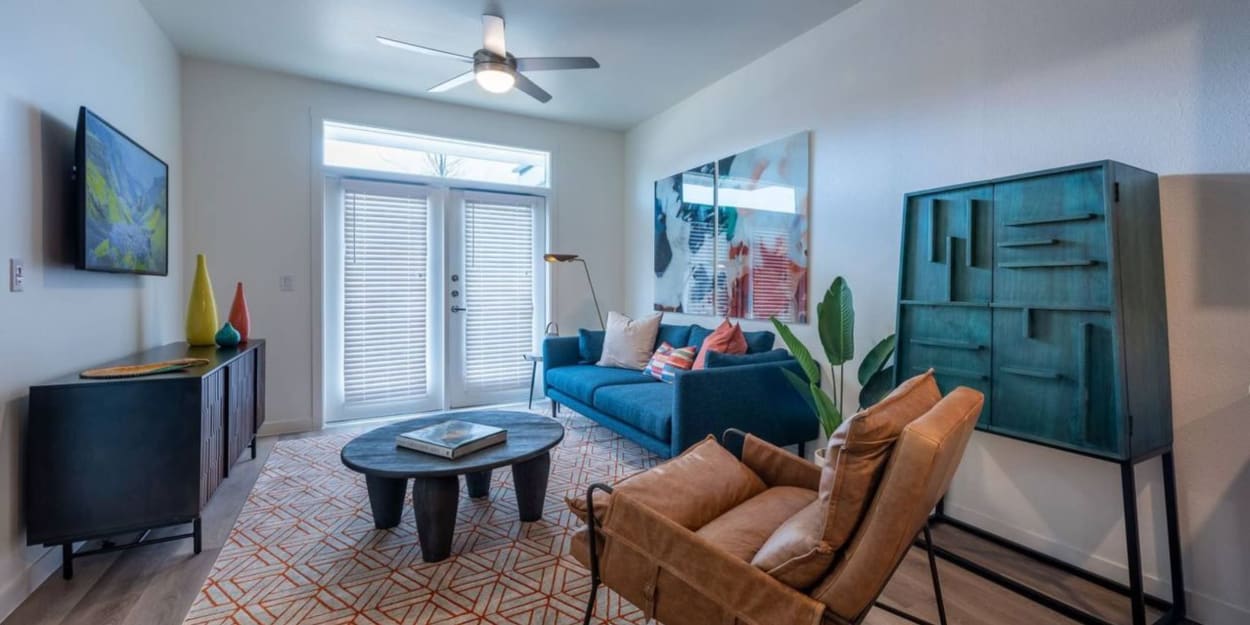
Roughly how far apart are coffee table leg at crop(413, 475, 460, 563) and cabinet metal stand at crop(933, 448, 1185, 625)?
2.06m

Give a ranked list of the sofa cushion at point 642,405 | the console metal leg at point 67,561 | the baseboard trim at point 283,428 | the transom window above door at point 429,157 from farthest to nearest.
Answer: the transom window above door at point 429,157 → the baseboard trim at point 283,428 → the sofa cushion at point 642,405 → the console metal leg at point 67,561

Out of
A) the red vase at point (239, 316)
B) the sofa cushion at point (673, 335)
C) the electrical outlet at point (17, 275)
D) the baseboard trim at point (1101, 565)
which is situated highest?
the electrical outlet at point (17, 275)

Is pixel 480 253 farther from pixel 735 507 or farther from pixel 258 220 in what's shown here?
pixel 735 507

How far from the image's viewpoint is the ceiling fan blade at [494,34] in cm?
294

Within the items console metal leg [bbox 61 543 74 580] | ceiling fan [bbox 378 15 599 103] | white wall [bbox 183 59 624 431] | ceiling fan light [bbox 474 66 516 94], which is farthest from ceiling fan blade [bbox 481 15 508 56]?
console metal leg [bbox 61 543 74 580]

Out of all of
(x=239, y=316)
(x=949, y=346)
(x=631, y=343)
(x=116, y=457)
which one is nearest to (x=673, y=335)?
(x=631, y=343)

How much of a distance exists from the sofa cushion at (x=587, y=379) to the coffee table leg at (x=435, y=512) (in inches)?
60.1

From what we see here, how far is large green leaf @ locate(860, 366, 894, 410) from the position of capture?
2518 mm

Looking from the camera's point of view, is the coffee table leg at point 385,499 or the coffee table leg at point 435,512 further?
the coffee table leg at point 385,499

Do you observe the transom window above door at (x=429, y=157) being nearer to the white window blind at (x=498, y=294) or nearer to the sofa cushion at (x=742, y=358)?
the white window blind at (x=498, y=294)

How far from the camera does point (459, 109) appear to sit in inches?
178

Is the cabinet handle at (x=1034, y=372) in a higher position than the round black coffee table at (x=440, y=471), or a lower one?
higher

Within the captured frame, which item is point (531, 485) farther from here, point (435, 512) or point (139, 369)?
point (139, 369)

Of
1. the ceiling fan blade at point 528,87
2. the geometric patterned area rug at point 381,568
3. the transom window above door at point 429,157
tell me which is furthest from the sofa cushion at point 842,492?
the transom window above door at point 429,157
